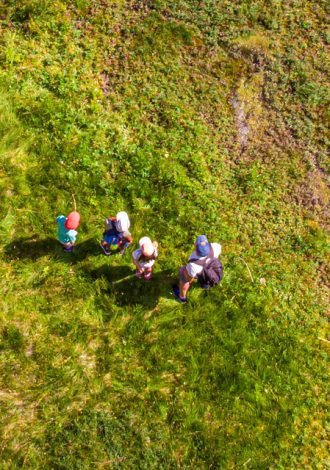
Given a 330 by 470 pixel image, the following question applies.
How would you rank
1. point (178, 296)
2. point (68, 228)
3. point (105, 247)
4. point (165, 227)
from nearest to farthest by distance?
point (68, 228), point (105, 247), point (178, 296), point (165, 227)

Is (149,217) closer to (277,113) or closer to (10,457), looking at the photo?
(277,113)

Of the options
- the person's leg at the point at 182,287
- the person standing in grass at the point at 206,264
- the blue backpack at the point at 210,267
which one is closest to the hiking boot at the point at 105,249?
the person's leg at the point at 182,287

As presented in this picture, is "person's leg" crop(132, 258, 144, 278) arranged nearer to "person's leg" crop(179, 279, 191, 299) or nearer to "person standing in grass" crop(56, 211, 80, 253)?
"person's leg" crop(179, 279, 191, 299)

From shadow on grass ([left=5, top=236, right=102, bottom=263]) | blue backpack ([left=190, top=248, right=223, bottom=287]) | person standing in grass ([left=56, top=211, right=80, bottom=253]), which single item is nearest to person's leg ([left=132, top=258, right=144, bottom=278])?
shadow on grass ([left=5, top=236, right=102, bottom=263])

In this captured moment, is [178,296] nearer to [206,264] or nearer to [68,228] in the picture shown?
[206,264]

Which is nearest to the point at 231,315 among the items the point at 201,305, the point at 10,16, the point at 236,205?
the point at 201,305

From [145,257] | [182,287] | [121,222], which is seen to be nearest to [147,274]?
[182,287]

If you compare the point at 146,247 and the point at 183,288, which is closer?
the point at 146,247
